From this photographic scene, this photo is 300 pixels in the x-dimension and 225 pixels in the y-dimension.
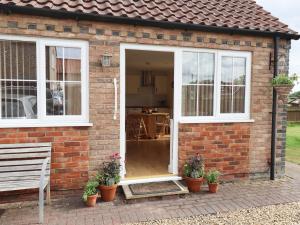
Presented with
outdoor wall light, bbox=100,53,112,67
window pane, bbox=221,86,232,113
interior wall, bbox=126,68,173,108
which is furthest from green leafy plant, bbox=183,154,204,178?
interior wall, bbox=126,68,173,108

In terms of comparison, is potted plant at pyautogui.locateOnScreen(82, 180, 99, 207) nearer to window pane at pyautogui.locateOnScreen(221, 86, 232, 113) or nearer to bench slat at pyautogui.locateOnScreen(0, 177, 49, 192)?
bench slat at pyautogui.locateOnScreen(0, 177, 49, 192)

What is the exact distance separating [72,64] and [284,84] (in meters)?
4.15

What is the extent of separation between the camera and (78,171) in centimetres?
457

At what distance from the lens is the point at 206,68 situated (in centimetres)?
524

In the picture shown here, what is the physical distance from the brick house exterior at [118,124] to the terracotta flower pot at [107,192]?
0.44m

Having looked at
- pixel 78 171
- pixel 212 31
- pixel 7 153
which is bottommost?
pixel 78 171

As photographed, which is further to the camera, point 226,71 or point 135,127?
point 135,127

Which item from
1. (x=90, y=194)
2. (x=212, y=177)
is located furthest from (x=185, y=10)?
(x=90, y=194)

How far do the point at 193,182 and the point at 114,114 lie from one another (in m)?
1.97

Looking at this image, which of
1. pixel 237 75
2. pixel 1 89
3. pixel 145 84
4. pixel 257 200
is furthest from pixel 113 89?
pixel 145 84

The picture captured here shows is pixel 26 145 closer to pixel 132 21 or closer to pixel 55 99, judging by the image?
pixel 55 99

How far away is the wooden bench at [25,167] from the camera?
373cm

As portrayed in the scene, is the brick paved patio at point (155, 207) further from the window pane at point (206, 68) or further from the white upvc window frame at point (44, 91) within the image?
the window pane at point (206, 68)

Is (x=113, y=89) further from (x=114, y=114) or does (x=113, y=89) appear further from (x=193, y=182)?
(x=193, y=182)
